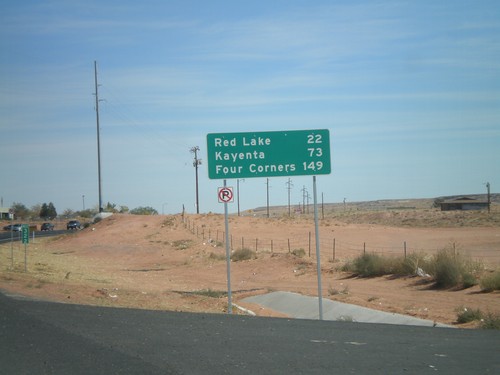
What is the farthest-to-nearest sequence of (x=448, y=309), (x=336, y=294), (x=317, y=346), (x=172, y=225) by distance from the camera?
(x=172, y=225), (x=336, y=294), (x=448, y=309), (x=317, y=346)

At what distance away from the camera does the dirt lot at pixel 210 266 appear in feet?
69.9

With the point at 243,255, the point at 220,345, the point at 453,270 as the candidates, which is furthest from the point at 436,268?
the point at 243,255

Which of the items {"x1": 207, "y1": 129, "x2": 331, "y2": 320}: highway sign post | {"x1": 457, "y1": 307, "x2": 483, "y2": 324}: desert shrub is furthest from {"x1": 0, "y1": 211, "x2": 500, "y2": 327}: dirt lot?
{"x1": 207, "y1": 129, "x2": 331, "y2": 320}: highway sign post

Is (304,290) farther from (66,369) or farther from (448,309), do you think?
(66,369)

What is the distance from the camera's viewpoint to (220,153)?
18031 mm

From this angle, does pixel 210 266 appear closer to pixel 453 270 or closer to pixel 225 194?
pixel 453 270

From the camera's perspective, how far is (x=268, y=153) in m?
17.9

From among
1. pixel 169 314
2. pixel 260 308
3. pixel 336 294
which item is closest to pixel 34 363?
pixel 169 314

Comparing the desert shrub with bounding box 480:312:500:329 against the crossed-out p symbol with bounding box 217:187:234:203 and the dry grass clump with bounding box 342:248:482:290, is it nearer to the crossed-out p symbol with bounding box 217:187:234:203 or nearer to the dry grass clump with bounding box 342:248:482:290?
the crossed-out p symbol with bounding box 217:187:234:203

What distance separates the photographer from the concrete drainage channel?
17.6 meters

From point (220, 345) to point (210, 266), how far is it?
105 feet

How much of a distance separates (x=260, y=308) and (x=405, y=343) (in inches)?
438

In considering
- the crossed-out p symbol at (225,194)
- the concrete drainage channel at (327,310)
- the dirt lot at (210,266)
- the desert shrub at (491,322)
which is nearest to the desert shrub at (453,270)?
the dirt lot at (210,266)

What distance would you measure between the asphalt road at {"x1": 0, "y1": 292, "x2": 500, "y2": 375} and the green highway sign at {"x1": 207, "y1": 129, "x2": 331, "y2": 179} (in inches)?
183
